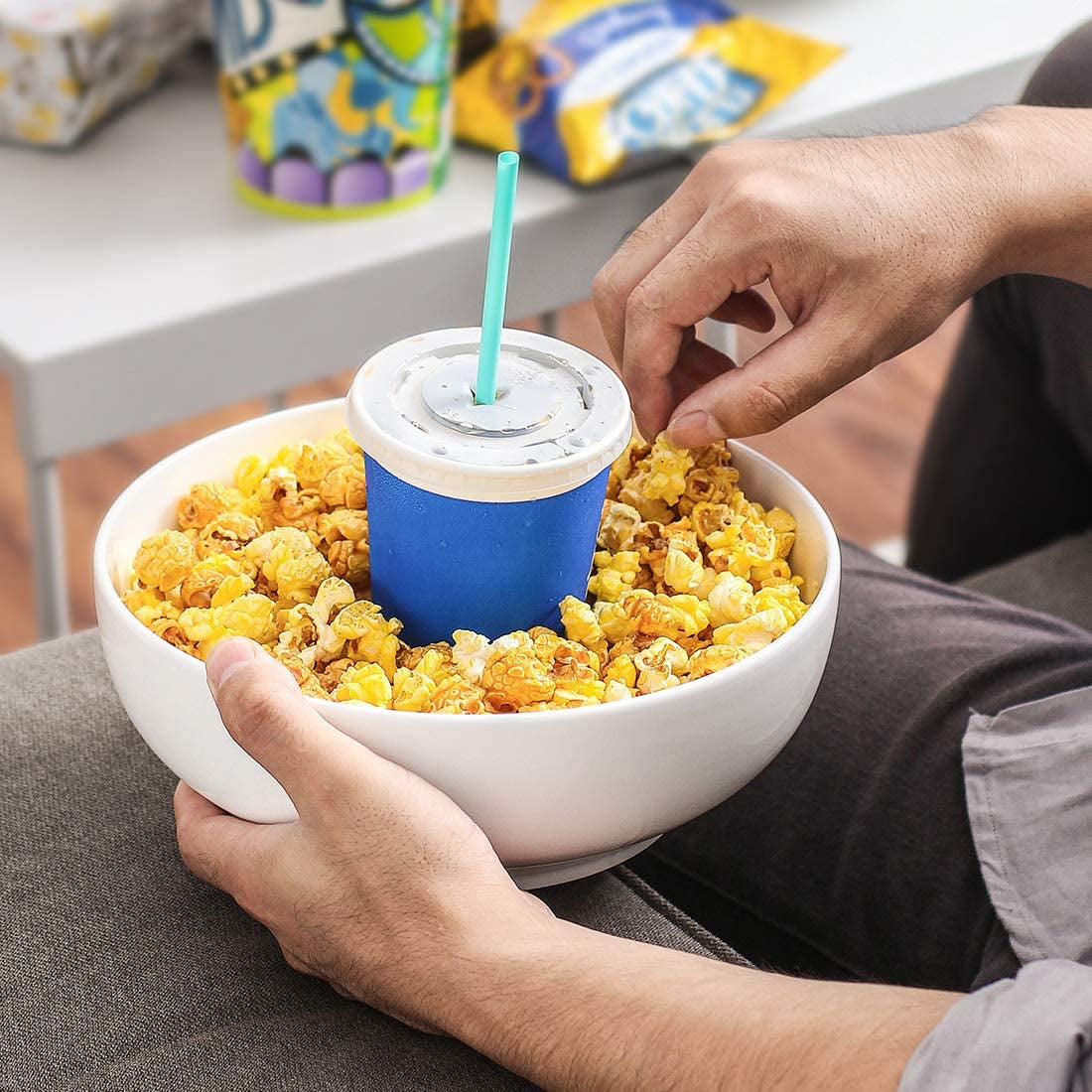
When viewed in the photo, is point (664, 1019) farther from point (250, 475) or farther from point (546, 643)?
point (250, 475)

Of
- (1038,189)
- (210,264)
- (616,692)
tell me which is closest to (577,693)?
(616,692)

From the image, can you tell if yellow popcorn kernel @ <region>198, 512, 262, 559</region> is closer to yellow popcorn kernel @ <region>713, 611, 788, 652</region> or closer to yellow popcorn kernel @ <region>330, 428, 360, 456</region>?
yellow popcorn kernel @ <region>330, 428, 360, 456</region>

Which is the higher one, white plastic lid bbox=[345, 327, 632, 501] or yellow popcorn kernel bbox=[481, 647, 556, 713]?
white plastic lid bbox=[345, 327, 632, 501]

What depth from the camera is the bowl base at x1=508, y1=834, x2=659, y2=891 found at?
0.65 meters

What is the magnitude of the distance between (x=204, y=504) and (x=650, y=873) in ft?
1.07

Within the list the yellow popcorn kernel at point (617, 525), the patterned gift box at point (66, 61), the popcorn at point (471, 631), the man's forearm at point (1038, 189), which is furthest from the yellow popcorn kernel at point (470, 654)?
the patterned gift box at point (66, 61)

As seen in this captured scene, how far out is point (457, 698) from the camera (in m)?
0.58

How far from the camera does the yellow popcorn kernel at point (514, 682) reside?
57 cm

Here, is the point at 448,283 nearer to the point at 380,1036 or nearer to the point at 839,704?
the point at 839,704

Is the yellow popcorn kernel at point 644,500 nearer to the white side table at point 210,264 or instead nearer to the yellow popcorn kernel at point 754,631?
the yellow popcorn kernel at point 754,631

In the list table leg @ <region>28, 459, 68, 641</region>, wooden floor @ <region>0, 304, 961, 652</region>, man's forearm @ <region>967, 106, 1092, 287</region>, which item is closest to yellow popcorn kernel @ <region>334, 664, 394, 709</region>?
man's forearm @ <region>967, 106, 1092, 287</region>

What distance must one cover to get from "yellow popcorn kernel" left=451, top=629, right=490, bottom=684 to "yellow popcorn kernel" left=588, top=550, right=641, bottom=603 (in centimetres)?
7

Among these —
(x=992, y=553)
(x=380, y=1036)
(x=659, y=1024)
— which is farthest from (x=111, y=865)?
(x=992, y=553)

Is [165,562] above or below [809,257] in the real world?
below
